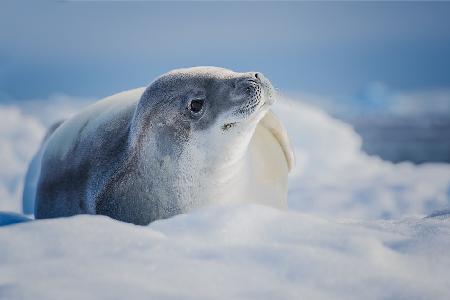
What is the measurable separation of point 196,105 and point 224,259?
4.22ft

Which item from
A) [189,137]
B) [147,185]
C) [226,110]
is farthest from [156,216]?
[226,110]

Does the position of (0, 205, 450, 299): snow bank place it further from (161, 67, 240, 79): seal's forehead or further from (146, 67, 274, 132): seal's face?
(161, 67, 240, 79): seal's forehead

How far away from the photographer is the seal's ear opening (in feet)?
12.3

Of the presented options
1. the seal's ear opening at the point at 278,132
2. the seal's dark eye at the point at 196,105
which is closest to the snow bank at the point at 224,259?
the seal's dark eye at the point at 196,105

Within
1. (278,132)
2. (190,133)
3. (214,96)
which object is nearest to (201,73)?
(214,96)

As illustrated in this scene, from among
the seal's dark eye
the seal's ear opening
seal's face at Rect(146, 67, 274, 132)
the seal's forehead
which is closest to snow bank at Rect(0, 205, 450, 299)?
seal's face at Rect(146, 67, 274, 132)

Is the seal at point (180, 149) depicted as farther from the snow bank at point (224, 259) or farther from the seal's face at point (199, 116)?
the snow bank at point (224, 259)

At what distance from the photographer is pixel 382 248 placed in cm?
176

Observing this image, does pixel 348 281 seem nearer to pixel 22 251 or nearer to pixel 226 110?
pixel 22 251

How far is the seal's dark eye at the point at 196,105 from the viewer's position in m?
2.84

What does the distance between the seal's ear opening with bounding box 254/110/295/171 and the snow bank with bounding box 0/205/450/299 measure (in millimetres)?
1748

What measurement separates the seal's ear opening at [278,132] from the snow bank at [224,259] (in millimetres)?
1748

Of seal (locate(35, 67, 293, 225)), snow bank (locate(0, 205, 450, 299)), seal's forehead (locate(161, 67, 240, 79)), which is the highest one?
seal's forehead (locate(161, 67, 240, 79))

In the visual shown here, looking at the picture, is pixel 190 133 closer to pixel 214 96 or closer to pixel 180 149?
pixel 180 149
